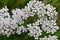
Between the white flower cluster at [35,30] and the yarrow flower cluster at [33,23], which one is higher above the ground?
the yarrow flower cluster at [33,23]

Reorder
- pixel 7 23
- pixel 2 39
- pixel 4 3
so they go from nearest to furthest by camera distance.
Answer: pixel 7 23
pixel 2 39
pixel 4 3

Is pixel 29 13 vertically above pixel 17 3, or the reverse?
pixel 17 3

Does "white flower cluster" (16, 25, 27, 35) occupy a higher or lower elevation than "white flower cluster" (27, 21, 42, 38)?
higher

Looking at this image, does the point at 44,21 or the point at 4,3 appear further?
the point at 4,3

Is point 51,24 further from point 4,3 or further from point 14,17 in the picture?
point 4,3

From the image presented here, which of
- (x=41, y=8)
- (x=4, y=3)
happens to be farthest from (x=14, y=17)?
(x=4, y=3)

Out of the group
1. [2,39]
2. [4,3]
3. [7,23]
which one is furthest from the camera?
[4,3]

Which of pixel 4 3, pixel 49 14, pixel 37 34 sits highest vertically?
pixel 4 3

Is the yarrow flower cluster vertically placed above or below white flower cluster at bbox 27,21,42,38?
above
